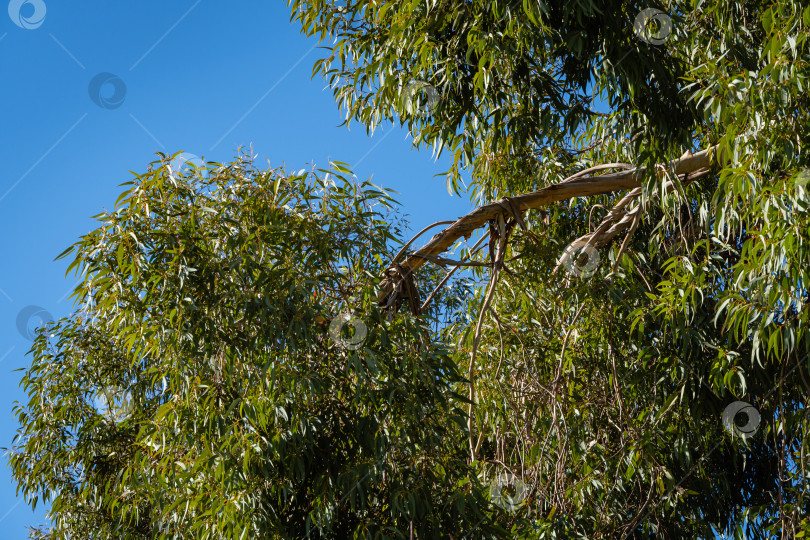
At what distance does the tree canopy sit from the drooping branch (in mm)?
13

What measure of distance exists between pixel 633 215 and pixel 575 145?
0.80 m

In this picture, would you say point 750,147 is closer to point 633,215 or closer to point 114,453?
point 633,215

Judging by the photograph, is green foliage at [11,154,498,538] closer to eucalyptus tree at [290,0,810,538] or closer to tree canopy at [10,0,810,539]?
tree canopy at [10,0,810,539]

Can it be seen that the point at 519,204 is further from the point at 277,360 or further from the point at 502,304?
the point at 277,360

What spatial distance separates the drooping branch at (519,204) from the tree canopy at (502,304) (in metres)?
0.01

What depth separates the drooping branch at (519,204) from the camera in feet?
11.1

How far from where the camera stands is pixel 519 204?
3609mm

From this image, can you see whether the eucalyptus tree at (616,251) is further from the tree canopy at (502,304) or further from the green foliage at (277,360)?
the green foliage at (277,360)

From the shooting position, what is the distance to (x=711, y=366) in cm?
375

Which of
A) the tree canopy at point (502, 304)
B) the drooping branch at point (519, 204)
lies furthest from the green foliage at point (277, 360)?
the drooping branch at point (519, 204)

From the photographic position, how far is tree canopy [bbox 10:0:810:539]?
280 cm

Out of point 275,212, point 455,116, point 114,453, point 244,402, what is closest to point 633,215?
point 455,116

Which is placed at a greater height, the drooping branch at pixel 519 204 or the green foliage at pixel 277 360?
the drooping branch at pixel 519 204

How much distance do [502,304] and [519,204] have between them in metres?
0.83
